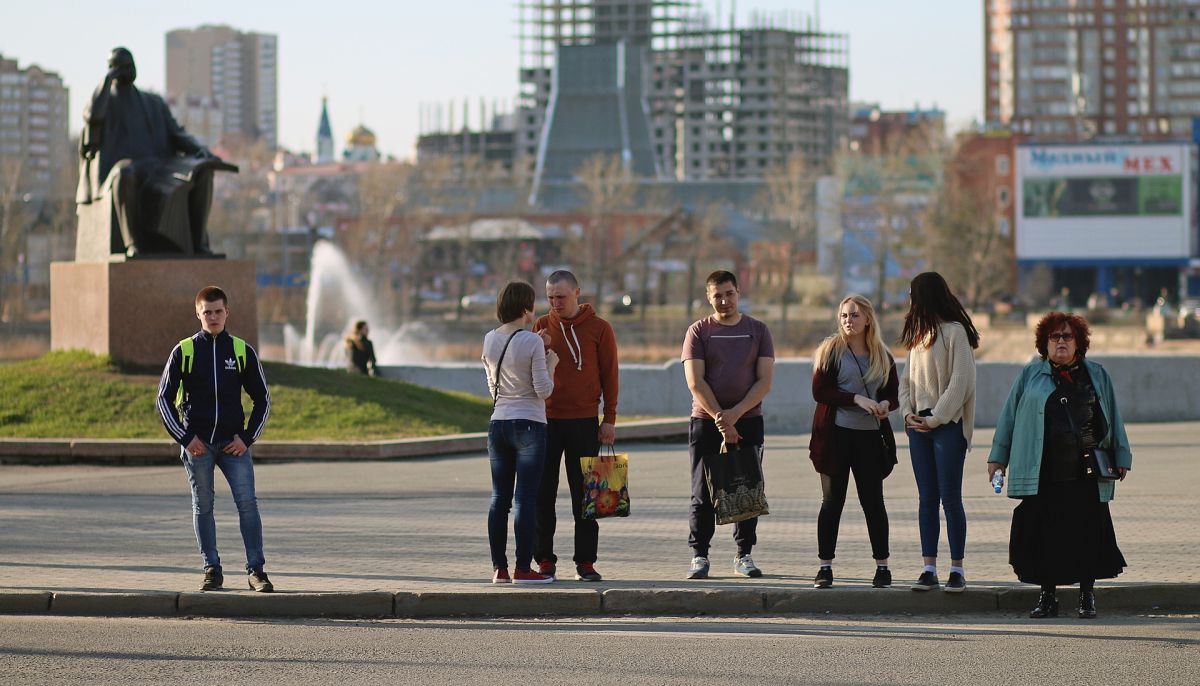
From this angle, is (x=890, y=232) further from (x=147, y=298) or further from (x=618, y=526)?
(x=618, y=526)

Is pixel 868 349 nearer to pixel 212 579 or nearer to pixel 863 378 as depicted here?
pixel 863 378

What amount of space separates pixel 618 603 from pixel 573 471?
3.27 feet

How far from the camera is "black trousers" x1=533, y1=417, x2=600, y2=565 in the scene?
10.3 meters

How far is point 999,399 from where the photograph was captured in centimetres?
2586

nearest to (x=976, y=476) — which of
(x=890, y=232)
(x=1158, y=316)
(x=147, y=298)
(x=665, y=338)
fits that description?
(x=147, y=298)

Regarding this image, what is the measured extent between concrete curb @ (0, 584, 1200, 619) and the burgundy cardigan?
78cm

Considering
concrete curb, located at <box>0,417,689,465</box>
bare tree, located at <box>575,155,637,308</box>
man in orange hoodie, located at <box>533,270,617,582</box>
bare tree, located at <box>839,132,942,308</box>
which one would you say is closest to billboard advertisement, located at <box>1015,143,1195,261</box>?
bare tree, located at <box>839,132,942,308</box>

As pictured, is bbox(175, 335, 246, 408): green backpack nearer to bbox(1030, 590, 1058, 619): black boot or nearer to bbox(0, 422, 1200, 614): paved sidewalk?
bbox(0, 422, 1200, 614): paved sidewalk

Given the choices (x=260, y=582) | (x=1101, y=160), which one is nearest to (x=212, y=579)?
(x=260, y=582)

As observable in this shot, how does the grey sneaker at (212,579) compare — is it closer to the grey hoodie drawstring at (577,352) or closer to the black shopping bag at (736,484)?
the grey hoodie drawstring at (577,352)

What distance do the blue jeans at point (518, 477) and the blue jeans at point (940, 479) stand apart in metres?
2.16

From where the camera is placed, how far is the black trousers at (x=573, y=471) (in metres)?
10.3

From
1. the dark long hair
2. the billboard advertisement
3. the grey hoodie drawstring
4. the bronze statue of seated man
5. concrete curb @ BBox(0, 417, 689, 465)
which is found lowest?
concrete curb @ BBox(0, 417, 689, 465)

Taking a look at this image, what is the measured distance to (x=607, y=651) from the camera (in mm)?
8477
